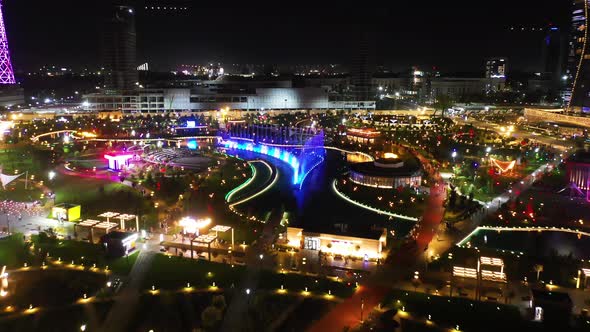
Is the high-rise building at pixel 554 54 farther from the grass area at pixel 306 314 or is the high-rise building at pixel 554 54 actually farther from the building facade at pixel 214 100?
the grass area at pixel 306 314

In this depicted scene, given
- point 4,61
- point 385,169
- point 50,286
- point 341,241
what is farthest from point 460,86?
point 50,286

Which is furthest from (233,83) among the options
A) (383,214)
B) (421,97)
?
(383,214)

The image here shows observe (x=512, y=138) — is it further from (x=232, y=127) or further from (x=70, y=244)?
(x=70, y=244)

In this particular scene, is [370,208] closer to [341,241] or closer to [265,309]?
[341,241]

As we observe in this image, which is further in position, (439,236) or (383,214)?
(383,214)

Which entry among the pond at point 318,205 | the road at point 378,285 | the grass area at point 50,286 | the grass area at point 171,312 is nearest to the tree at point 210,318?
the grass area at point 171,312

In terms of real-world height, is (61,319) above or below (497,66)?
below
